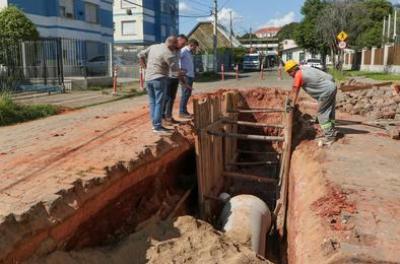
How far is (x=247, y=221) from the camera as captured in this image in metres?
7.45

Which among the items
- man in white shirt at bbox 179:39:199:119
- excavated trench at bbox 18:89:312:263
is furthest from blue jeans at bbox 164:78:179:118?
excavated trench at bbox 18:89:312:263

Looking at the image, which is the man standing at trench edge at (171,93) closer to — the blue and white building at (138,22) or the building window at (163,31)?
the blue and white building at (138,22)

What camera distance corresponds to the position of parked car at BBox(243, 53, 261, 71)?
51.2 m

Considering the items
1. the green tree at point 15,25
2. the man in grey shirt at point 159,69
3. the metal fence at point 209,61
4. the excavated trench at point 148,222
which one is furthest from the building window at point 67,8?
the man in grey shirt at point 159,69

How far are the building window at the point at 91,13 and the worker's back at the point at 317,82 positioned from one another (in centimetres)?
2625

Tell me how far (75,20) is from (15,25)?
10914 millimetres

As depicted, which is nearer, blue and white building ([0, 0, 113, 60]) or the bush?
the bush

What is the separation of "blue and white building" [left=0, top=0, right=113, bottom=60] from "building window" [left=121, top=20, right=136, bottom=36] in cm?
854

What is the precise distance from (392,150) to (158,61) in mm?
4223

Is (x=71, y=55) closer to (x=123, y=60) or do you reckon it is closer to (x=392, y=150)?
(x=123, y=60)

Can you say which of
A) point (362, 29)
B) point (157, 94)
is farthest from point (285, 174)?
point (362, 29)

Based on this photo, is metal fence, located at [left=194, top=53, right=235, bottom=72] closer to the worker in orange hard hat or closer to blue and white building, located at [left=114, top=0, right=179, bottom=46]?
A: blue and white building, located at [left=114, top=0, right=179, bottom=46]

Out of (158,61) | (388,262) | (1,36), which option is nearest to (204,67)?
(1,36)

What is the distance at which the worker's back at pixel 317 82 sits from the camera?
8375 mm
